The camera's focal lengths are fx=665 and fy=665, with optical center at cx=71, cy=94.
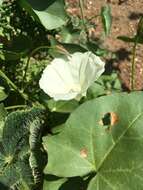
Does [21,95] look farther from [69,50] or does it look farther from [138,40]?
[138,40]

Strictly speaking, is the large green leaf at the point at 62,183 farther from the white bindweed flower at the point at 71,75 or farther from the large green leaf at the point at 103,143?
the white bindweed flower at the point at 71,75

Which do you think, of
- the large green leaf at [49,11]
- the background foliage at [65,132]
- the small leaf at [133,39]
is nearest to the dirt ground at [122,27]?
the background foliage at [65,132]

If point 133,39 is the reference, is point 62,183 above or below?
below

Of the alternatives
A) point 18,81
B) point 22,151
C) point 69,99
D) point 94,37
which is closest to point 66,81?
point 69,99

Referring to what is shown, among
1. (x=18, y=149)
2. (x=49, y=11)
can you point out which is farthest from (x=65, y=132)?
(x=49, y=11)

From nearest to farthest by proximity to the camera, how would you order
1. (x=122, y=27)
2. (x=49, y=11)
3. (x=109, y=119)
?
(x=109, y=119)
(x=49, y=11)
(x=122, y=27)

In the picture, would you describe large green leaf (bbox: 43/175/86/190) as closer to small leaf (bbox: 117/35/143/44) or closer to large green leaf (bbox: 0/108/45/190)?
large green leaf (bbox: 0/108/45/190)

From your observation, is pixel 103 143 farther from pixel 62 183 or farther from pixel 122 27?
pixel 122 27

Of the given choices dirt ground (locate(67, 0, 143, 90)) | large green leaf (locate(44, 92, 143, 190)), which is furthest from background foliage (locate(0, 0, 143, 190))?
dirt ground (locate(67, 0, 143, 90))
